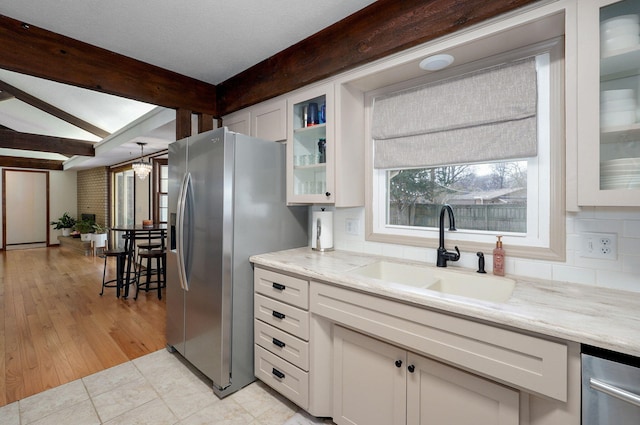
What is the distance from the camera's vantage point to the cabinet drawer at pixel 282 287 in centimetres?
174

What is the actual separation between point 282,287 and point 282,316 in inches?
7.4

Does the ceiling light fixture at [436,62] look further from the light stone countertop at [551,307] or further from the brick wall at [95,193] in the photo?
the brick wall at [95,193]

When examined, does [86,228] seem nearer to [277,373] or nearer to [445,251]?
[277,373]

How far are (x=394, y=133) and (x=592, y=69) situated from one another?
1049 mm

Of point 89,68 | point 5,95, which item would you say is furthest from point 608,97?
point 5,95

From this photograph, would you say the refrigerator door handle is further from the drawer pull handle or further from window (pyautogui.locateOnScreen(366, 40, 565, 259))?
window (pyautogui.locateOnScreen(366, 40, 565, 259))

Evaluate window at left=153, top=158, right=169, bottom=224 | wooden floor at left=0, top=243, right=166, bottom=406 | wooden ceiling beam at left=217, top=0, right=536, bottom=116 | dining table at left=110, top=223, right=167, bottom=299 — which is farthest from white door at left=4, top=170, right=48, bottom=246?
wooden ceiling beam at left=217, top=0, right=536, bottom=116

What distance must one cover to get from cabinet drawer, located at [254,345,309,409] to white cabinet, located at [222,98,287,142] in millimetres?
1617

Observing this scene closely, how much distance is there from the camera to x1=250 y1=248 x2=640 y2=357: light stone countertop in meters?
0.90

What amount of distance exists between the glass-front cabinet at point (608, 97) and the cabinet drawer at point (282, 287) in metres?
1.40

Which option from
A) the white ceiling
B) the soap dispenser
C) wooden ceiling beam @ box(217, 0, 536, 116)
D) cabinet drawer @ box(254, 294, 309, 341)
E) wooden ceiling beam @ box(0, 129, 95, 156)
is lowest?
cabinet drawer @ box(254, 294, 309, 341)

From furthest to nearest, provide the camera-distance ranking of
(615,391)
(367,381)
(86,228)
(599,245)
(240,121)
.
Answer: (86,228) < (240,121) < (367,381) < (599,245) < (615,391)

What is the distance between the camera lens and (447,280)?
169 cm

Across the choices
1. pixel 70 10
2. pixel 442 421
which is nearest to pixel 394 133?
pixel 442 421
